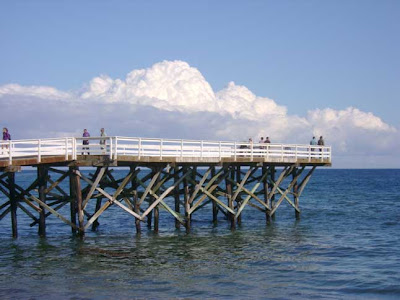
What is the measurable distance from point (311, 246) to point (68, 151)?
11.3 m

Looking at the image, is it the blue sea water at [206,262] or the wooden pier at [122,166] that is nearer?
the blue sea water at [206,262]

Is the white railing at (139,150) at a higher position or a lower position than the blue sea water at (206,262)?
higher

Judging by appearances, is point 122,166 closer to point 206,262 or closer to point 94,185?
point 94,185

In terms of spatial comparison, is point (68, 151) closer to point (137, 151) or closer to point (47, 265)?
point (137, 151)

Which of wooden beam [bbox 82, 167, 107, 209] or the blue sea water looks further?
wooden beam [bbox 82, 167, 107, 209]

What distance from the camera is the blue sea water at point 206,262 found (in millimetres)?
18094

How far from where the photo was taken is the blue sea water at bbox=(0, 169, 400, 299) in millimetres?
18094

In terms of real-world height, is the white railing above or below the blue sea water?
above

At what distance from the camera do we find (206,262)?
22.2 m

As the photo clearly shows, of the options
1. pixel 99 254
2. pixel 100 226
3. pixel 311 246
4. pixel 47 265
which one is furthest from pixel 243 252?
pixel 100 226

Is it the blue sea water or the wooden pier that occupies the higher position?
the wooden pier

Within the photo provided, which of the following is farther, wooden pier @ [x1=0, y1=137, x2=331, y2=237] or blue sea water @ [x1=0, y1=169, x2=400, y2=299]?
wooden pier @ [x1=0, y1=137, x2=331, y2=237]

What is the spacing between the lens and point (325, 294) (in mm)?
17891

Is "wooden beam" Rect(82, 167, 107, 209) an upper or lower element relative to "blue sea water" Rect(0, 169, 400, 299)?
upper
